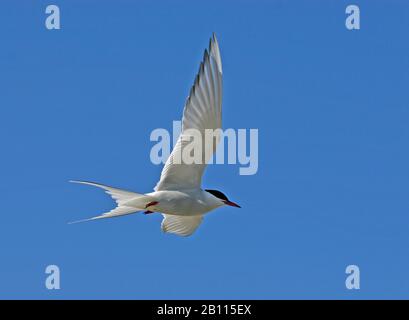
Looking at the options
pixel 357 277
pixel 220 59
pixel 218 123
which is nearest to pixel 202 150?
pixel 218 123

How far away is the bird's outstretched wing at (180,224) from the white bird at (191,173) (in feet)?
1.11

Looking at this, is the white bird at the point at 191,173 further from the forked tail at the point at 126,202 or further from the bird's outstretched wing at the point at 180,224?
the bird's outstretched wing at the point at 180,224

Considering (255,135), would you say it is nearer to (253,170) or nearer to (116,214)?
(253,170)

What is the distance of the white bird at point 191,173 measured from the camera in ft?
30.4

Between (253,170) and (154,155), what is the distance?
1.07m

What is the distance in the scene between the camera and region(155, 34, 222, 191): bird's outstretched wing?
30.4 ft

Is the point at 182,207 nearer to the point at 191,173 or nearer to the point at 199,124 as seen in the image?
the point at 191,173

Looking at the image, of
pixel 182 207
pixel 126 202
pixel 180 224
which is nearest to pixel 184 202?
pixel 182 207

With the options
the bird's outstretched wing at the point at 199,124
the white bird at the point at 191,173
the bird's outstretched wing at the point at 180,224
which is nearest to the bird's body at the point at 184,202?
the white bird at the point at 191,173

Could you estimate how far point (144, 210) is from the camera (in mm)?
9703

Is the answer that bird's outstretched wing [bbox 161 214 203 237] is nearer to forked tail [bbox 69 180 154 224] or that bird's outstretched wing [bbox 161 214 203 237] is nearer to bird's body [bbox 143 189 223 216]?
bird's body [bbox 143 189 223 216]

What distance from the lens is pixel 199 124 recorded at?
9.38m

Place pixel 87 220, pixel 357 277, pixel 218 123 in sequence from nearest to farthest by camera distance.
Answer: pixel 87 220 → pixel 218 123 → pixel 357 277

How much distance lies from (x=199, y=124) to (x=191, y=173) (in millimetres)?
596
